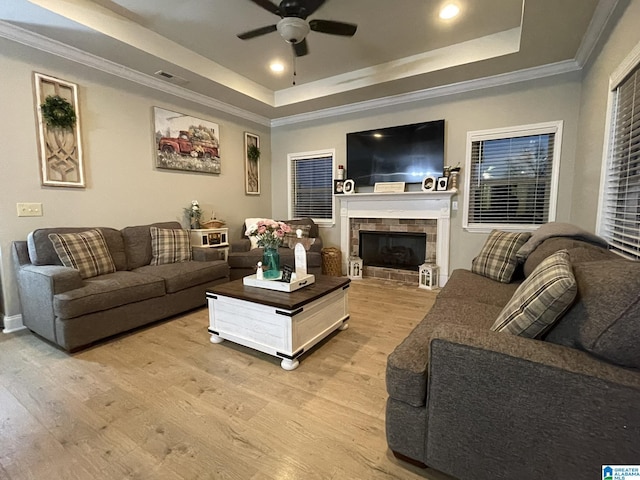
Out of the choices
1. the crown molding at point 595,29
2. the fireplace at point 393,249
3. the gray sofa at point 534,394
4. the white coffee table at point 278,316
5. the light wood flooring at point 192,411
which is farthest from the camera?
the fireplace at point 393,249

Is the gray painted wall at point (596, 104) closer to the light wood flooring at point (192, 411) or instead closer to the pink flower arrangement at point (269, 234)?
the light wood flooring at point (192, 411)

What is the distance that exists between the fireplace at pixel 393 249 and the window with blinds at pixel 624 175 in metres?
2.09

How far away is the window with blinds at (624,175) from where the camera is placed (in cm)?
191

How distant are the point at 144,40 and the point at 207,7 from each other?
80 centimetres

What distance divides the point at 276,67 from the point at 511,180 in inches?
131

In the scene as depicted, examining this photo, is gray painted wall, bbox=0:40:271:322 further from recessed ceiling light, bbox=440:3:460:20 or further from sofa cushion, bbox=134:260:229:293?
recessed ceiling light, bbox=440:3:460:20

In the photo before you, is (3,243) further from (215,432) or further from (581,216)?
(581,216)

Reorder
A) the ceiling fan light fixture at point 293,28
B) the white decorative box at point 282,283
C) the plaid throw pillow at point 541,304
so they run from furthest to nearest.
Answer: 1. the ceiling fan light fixture at point 293,28
2. the white decorative box at point 282,283
3. the plaid throw pillow at point 541,304

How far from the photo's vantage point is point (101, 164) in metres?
3.24

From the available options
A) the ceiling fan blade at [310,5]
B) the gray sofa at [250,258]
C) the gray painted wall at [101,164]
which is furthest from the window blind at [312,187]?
the ceiling fan blade at [310,5]

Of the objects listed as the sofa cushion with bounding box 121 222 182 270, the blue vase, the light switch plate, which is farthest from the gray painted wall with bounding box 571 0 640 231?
the light switch plate

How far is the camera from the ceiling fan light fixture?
7.99 ft

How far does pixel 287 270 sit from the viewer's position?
246 centimetres

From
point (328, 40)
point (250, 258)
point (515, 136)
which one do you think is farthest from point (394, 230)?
point (328, 40)
